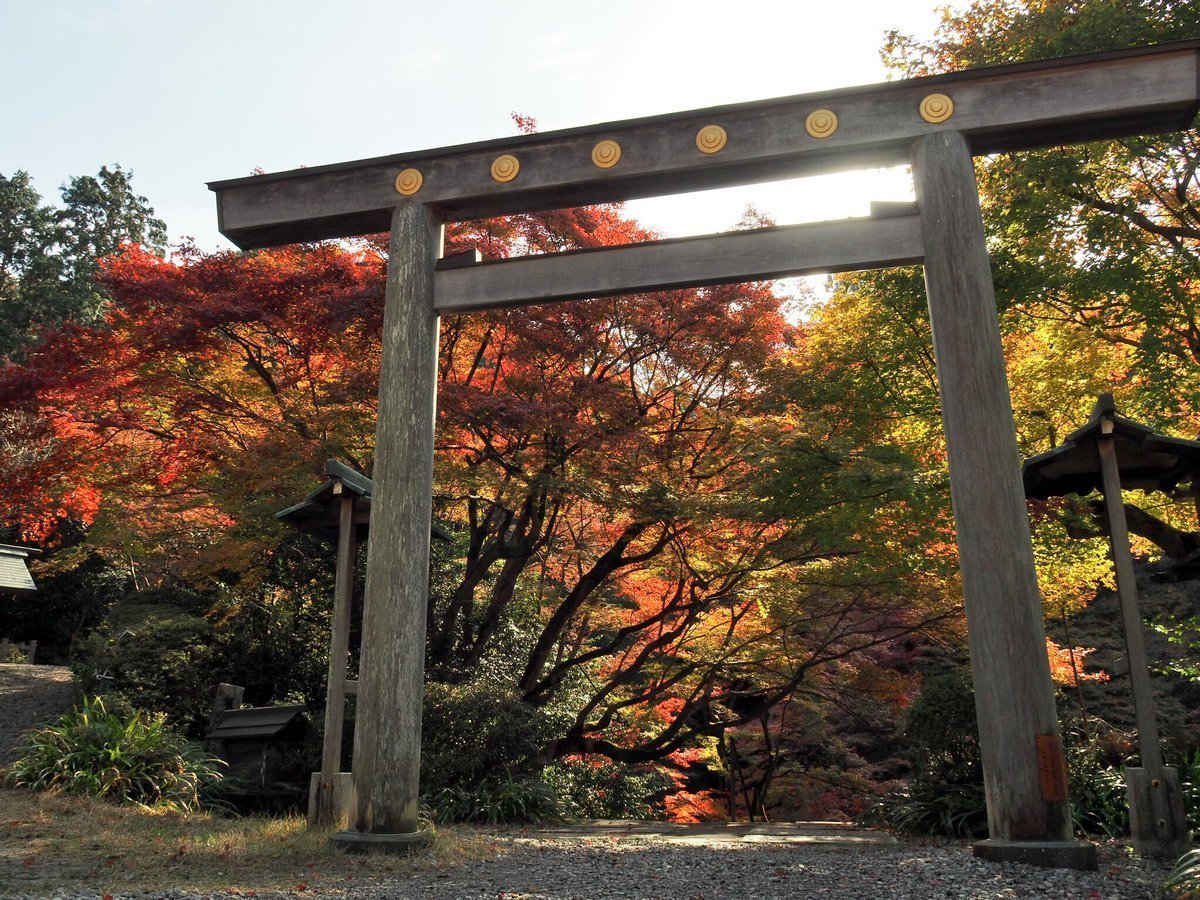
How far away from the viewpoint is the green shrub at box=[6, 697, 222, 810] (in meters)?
7.93

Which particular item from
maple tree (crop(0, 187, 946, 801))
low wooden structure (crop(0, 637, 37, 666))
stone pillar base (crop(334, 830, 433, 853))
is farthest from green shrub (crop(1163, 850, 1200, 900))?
low wooden structure (crop(0, 637, 37, 666))

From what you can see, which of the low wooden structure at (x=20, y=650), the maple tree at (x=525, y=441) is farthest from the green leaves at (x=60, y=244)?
the maple tree at (x=525, y=441)

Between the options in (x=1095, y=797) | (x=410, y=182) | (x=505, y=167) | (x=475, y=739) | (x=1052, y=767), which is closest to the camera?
(x=1052, y=767)

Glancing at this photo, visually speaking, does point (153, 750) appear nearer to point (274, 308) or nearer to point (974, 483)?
point (274, 308)

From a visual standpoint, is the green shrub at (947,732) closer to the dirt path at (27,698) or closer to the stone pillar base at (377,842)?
the stone pillar base at (377,842)

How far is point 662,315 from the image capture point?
11055 millimetres

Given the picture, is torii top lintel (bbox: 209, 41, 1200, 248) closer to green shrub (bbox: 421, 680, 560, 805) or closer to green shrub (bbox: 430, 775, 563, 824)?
green shrub (bbox: 421, 680, 560, 805)

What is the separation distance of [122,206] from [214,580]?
2667 cm

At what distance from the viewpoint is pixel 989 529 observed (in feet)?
16.7

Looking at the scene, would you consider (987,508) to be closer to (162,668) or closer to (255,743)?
(255,743)

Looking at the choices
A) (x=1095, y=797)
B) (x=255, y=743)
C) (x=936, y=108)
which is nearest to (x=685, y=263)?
(x=936, y=108)

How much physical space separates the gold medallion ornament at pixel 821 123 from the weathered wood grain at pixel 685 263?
2.04 ft

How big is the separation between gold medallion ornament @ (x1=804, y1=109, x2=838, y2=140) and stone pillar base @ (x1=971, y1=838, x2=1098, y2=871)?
171 inches

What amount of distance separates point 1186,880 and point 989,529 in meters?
1.90
